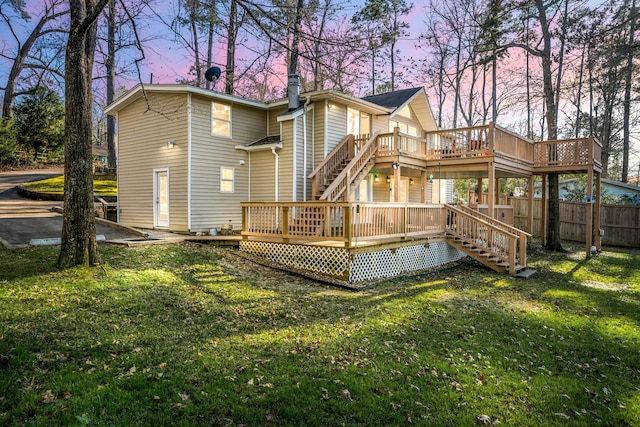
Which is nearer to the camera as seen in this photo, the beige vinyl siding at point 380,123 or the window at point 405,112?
the beige vinyl siding at point 380,123

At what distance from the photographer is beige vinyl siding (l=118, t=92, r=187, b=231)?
44.8ft

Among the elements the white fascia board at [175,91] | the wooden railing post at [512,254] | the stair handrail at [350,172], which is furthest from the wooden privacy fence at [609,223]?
the white fascia board at [175,91]

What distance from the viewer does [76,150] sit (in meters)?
7.36

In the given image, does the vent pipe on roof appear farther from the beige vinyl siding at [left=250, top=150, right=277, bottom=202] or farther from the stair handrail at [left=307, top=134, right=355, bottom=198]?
the stair handrail at [left=307, top=134, right=355, bottom=198]

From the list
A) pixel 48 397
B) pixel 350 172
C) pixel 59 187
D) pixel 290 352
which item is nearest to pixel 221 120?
pixel 350 172

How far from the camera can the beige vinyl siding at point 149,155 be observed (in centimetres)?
1365

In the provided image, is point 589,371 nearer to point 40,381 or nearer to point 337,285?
point 337,285

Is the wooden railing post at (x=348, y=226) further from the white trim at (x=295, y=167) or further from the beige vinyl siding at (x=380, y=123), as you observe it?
the beige vinyl siding at (x=380, y=123)

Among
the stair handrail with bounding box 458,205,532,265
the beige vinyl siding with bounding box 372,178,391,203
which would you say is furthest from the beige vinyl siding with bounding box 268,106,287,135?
the stair handrail with bounding box 458,205,532,265

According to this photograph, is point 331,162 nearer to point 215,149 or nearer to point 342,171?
A: point 342,171

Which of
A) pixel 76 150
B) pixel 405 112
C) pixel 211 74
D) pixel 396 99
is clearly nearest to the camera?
pixel 76 150

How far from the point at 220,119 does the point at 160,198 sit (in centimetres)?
380

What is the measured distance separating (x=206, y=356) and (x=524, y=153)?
15622mm

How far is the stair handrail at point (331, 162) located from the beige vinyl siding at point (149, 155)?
460 cm
